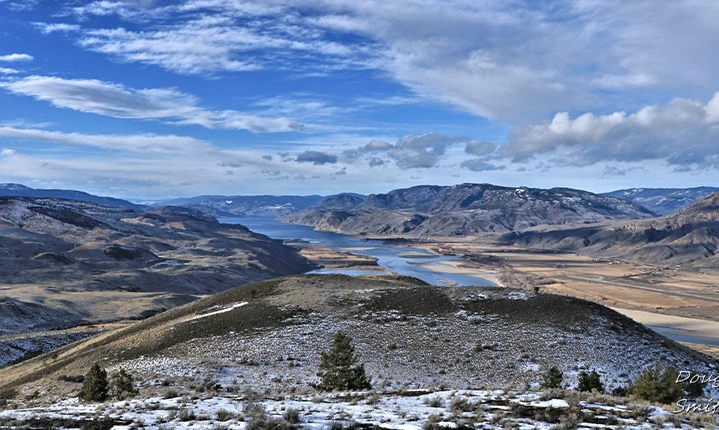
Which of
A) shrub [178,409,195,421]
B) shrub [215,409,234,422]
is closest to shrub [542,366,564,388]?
shrub [215,409,234,422]

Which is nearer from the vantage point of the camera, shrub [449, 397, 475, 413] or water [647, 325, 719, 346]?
shrub [449, 397, 475, 413]

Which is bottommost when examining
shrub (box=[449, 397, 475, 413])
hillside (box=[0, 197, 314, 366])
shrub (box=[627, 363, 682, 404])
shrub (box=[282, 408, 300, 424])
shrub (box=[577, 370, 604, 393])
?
hillside (box=[0, 197, 314, 366])

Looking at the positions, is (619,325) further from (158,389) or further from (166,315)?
(166,315)

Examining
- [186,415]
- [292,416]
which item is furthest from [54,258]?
[292,416]

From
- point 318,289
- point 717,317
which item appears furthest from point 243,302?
point 717,317

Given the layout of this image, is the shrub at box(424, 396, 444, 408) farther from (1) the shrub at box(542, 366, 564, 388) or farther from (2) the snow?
(2) the snow
